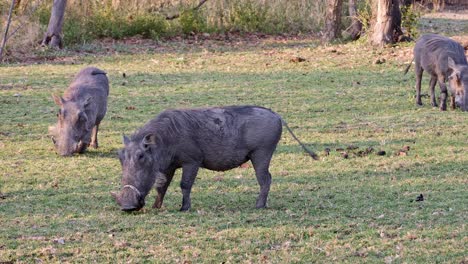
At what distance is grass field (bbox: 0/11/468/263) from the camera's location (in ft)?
17.7

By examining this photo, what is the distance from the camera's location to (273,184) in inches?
291

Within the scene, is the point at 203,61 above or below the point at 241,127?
below

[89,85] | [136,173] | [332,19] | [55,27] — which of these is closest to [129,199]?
[136,173]

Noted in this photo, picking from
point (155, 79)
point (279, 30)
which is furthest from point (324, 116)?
point (279, 30)

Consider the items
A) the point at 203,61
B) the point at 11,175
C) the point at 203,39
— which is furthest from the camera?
the point at 203,39

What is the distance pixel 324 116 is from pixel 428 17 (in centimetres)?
1502

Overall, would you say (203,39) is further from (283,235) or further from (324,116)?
(283,235)

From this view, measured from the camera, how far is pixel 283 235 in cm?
562

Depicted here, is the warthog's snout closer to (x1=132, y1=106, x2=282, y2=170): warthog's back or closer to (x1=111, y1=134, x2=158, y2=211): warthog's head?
(x1=111, y1=134, x2=158, y2=211): warthog's head

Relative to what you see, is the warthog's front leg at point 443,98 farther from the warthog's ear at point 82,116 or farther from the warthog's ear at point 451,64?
Result: the warthog's ear at point 82,116

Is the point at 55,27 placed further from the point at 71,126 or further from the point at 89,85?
the point at 71,126

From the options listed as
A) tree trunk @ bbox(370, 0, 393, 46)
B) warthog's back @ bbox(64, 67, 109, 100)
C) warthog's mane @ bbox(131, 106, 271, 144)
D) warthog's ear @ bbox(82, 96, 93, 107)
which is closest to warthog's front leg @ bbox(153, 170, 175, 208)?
warthog's mane @ bbox(131, 106, 271, 144)

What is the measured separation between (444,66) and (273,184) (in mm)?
4726

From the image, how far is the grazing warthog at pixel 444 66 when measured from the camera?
36.3 feet
